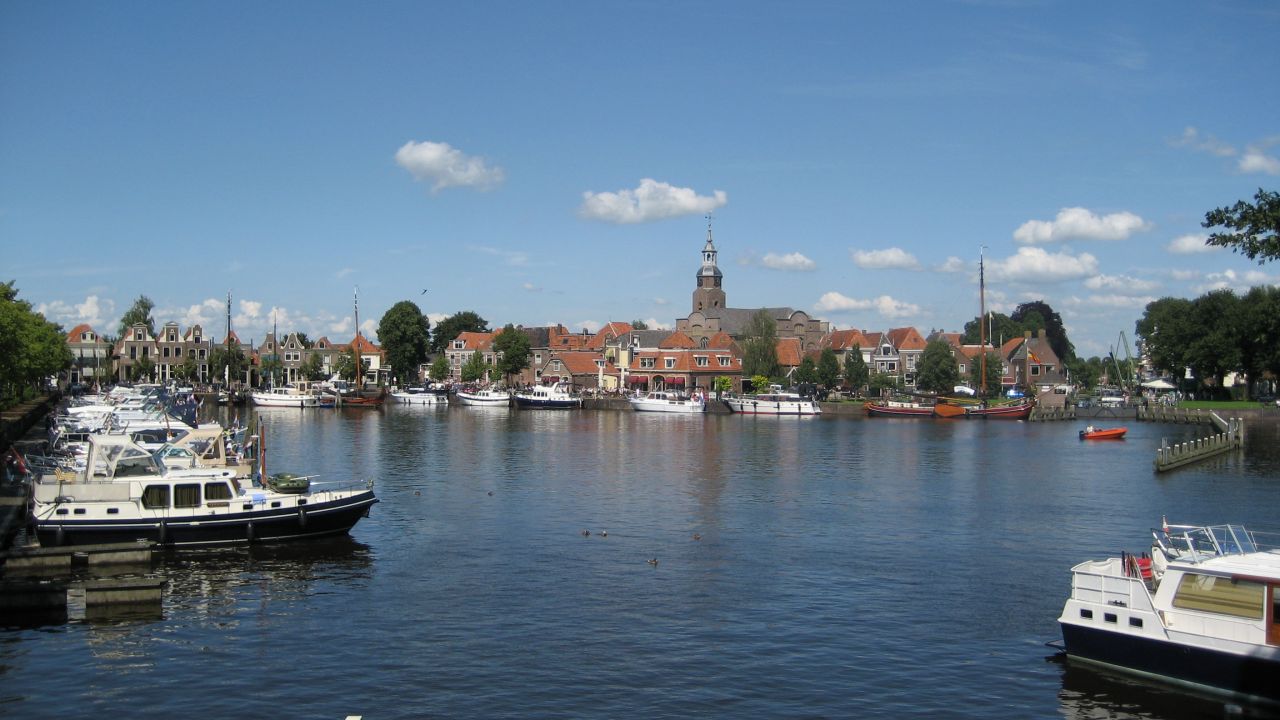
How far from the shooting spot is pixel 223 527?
34.3 metres

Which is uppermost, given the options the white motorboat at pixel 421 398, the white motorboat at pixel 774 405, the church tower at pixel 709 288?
the church tower at pixel 709 288

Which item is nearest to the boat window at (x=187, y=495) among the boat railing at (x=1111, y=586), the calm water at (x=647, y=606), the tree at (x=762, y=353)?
the calm water at (x=647, y=606)

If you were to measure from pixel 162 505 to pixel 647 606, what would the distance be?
17475 mm

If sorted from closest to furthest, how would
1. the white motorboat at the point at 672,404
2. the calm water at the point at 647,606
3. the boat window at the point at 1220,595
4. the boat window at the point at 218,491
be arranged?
the boat window at the point at 1220,595 → the calm water at the point at 647,606 → the boat window at the point at 218,491 → the white motorboat at the point at 672,404

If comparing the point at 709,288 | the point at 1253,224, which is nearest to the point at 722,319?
the point at 709,288

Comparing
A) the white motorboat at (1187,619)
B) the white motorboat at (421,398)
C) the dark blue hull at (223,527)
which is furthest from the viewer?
the white motorboat at (421,398)

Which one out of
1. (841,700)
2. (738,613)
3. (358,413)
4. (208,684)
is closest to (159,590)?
(208,684)

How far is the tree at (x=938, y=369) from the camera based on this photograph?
122 metres

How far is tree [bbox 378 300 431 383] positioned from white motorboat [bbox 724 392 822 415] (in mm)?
52904

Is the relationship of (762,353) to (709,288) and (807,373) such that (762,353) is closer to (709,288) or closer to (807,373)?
(807,373)

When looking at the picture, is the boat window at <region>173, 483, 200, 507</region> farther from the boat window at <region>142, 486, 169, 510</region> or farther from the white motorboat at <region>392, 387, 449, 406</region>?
the white motorboat at <region>392, 387, 449, 406</region>

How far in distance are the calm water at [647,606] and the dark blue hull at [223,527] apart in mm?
734

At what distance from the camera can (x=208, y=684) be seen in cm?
2186

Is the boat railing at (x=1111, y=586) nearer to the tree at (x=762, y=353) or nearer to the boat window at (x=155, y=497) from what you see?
the boat window at (x=155, y=497)
